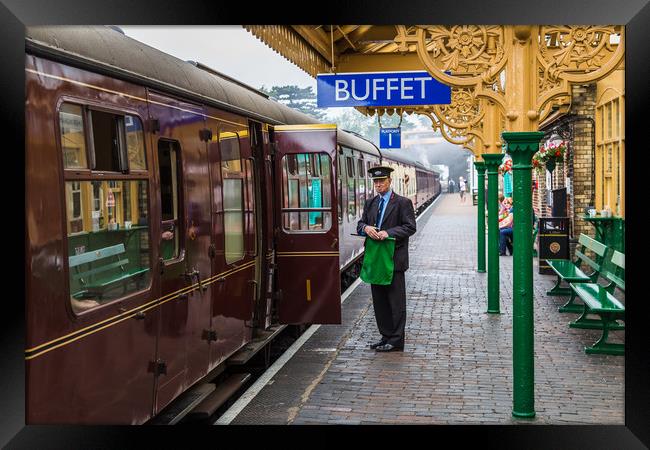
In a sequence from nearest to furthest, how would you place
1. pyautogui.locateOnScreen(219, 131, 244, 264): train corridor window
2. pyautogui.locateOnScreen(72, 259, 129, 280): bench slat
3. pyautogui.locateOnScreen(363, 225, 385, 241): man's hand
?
1. pyautogui.locateOnScreen(72, 259, 129, 280): bench slat
2. pyautogui.locateOnScreen(219, 131, 244, 264): train corridor window
3. pyautogui.locateOnScreen(363, 225, 385, 241): man's hand

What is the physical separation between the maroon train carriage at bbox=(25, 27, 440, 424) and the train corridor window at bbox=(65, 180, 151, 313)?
0.4 inches

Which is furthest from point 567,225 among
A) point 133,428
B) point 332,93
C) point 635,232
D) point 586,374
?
point 133,428

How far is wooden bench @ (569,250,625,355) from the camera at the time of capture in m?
8.80

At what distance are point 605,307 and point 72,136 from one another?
610 cm

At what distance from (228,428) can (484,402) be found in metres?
2.55

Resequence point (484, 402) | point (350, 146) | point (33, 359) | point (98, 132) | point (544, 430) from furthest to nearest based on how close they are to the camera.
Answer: point (350, 146), point (484, 402), point (544, 430), point (98, 132), point (33, 359)

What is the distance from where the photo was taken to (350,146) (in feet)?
46.5

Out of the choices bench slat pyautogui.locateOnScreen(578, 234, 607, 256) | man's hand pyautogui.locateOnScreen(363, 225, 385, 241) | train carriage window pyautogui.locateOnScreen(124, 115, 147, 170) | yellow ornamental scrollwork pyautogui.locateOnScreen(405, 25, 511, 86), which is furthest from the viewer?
bench slat pyautogui.locateOnScreen(578, 234, 607, 256)

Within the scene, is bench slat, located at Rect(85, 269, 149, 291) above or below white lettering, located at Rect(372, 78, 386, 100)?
below

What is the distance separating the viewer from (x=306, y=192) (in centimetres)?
927

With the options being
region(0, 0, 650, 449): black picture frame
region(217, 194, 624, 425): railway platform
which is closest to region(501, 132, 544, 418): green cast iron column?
region(217, 194, 624, 425): railway platform

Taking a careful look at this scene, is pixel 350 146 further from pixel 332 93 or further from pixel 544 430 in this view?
pixel 544 430

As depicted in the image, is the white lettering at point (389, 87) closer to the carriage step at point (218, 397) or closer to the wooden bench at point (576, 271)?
the wooden bench at point (576, 271)

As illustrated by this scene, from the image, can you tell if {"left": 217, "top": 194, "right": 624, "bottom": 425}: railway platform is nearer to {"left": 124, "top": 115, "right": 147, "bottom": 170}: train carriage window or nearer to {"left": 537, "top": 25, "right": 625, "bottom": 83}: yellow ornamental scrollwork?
{"left": 124, "top": 115, "right": 147, "bottom": 170}: train carriage window
